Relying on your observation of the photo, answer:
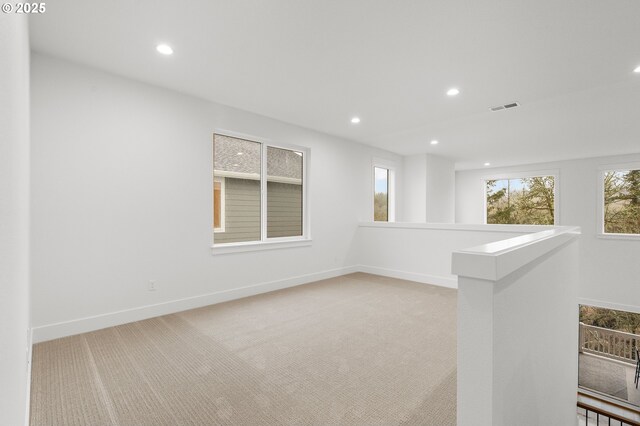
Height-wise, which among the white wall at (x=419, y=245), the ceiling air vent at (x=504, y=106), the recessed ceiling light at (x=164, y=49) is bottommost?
the white wall at (x=419, y=245)

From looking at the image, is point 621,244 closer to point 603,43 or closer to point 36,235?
point 603,43

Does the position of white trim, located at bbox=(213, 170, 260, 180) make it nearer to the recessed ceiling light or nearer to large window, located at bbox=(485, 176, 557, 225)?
the recessed ceiling light

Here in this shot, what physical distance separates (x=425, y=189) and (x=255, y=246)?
432 cm

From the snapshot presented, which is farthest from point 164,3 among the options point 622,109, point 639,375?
point 639,375

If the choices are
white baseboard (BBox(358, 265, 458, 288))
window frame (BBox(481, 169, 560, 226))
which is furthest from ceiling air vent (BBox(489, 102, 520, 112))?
window frame (BBox(481, 169, 560, 226))

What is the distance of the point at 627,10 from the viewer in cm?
206

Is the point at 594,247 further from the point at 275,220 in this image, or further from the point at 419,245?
the point at 275,220

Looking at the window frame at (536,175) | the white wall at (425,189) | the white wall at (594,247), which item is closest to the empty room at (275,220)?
the white wall at (594,247)

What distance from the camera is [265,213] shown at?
4.54 m

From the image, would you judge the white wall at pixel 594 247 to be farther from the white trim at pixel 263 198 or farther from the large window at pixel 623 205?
the white trim at pixel 263 198

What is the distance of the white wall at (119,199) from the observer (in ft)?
8.95

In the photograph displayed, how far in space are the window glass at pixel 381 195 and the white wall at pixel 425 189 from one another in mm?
546

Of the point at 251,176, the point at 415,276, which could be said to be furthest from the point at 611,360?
the point at 251,176

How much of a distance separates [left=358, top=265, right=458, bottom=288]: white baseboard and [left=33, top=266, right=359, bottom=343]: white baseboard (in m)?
1.51
